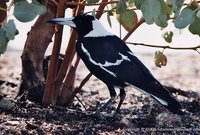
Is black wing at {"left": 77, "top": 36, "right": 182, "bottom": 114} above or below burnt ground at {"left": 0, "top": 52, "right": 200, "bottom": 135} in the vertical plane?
above

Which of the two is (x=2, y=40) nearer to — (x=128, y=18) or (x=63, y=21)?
(x=63, y=21)

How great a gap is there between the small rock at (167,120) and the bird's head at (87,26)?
0.46 metres

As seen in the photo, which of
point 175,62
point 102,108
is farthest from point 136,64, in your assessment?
point 175,62

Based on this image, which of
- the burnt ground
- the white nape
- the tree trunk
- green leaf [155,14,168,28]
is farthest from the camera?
the tree trunk

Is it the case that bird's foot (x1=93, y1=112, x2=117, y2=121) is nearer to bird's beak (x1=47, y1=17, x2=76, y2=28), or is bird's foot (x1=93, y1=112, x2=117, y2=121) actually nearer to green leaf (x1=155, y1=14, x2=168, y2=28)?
bird's beak (x1=47, y1=17, x2=76, y2=28)

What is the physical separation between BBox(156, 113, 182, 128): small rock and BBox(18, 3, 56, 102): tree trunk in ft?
2.11

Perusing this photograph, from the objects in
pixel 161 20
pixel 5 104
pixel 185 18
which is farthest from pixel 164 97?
pixel 5 104

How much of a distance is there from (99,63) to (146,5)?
0.66 m

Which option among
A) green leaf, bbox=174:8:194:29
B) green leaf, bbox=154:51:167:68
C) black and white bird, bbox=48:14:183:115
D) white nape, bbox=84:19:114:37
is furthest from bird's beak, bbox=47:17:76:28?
green leaf, bbox=174:8:194:29

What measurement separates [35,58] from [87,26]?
0.38m

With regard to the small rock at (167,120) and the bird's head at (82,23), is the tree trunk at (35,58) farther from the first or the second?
the small rock at (167,120)

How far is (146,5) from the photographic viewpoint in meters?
2.08

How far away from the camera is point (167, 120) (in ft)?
9.11

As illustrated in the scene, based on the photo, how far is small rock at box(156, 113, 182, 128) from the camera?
9.01ft
